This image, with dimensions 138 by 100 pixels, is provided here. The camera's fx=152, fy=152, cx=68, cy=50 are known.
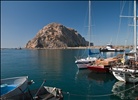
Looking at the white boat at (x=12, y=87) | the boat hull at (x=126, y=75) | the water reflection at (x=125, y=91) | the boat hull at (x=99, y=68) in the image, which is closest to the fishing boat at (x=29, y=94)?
the white boat at (x=12, y=87)

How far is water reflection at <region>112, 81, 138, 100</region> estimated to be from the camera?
17.0m

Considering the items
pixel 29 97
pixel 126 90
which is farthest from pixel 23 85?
pixel 126 90

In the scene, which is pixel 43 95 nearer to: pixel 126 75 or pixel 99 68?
pixel 126 75

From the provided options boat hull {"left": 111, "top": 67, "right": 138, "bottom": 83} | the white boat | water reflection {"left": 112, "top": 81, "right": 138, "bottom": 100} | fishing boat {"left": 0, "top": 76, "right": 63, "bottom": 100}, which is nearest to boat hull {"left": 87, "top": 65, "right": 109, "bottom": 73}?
boat hull {"left": 111, "top": 67, "right": 138, "bottom": 83}

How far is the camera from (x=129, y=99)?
52.9 ft

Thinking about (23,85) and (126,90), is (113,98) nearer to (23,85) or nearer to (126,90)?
(126,90)

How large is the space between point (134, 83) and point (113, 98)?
612 centimetres

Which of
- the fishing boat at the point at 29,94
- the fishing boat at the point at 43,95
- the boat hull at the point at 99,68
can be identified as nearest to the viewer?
the fishing boat at the point at 29,94

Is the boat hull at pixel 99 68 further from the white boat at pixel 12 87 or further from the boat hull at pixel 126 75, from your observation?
the white boat at pixel 12 87

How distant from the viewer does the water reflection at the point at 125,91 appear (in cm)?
1697

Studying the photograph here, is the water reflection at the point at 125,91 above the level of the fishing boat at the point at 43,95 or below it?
below

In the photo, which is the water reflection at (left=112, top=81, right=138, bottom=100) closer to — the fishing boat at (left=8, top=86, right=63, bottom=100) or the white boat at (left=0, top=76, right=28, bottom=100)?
the fishing boat at (left=8, top=86, right=63, bottom=100)

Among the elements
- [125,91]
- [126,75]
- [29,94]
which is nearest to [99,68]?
[126,75]

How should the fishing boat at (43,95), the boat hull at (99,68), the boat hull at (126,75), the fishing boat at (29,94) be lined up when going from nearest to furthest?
1. the fishing boat at (29,94)
2. the fishing boat at (43,95)
3. the boat hull at (126,75)
4. the boat hull at (99,68)
